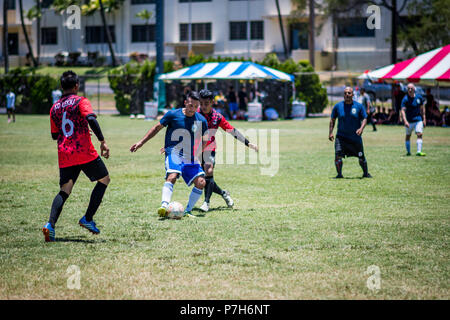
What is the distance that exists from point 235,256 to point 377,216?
3.23 meters

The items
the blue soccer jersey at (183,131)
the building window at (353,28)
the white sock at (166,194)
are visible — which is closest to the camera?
the white sock at (166,194)

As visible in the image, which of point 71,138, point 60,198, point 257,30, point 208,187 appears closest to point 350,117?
point 208,187

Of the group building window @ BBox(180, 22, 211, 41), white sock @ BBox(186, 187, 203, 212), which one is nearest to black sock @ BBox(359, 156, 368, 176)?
white sock @ BBox(186, 187, 203, 212)

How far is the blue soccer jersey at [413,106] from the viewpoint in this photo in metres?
17.9

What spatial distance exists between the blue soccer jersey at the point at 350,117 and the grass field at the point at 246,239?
970mm

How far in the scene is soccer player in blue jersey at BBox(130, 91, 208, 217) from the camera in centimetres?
918

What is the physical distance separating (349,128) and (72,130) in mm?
7591

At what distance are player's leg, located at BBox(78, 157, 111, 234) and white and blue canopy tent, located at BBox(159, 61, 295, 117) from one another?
2594 cm

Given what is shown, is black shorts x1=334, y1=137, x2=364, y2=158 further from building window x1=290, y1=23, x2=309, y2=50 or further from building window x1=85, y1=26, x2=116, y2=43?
building window x1=85, y1=26, x2=116, y2=43

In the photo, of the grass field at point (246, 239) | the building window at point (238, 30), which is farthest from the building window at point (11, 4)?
the grass field at point (246, 239)

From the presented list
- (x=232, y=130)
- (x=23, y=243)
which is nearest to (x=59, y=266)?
(x=23, y=243)

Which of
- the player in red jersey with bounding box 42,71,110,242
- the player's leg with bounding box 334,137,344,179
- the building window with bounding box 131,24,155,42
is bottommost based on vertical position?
the player's leg with bounding box 334,137,344,179

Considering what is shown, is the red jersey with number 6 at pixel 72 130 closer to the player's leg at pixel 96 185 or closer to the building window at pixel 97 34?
the player's leg at pixel 96 185

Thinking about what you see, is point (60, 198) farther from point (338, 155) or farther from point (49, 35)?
point (49, 35)
